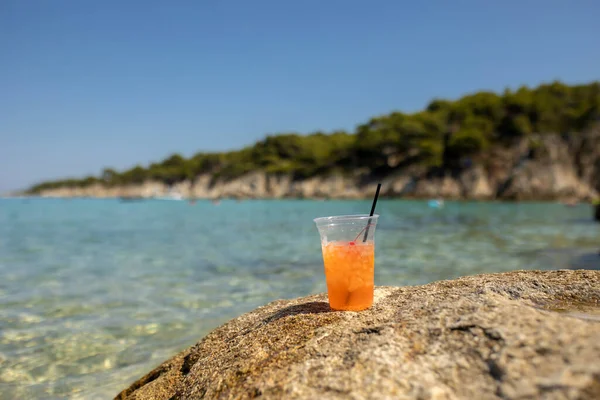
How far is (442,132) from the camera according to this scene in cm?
7306

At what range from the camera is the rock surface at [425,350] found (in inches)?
54.9

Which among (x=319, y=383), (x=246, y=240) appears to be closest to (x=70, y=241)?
(x=246, y=240)

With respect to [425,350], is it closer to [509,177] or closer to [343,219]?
[343,219]

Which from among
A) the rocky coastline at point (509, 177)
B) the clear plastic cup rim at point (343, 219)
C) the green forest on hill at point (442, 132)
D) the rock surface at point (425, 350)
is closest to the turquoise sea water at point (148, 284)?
the rock surface at point (425, 350)

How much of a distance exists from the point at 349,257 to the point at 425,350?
764 millimetres

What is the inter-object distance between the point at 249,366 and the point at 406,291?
4.37ft

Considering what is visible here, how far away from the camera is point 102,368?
4105 millimetres

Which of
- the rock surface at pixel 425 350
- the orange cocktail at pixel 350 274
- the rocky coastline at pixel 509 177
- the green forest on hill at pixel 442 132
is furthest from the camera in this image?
the green forest on hill at pixel 442 132

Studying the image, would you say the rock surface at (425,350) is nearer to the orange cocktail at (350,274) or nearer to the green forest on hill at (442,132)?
the orange cocktail at (350,274)

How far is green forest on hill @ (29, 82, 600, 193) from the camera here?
6309cm

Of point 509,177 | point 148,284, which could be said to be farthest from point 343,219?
point 509,177

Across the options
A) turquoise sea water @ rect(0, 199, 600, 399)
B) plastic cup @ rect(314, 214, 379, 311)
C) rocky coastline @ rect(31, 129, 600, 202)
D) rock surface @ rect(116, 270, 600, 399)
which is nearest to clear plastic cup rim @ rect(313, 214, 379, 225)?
plastic cup @ rect(314, 214, 379, 311)

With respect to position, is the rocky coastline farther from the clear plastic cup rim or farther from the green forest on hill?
the clear plastic cup rim

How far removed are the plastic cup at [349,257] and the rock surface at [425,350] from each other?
3.9 inches
